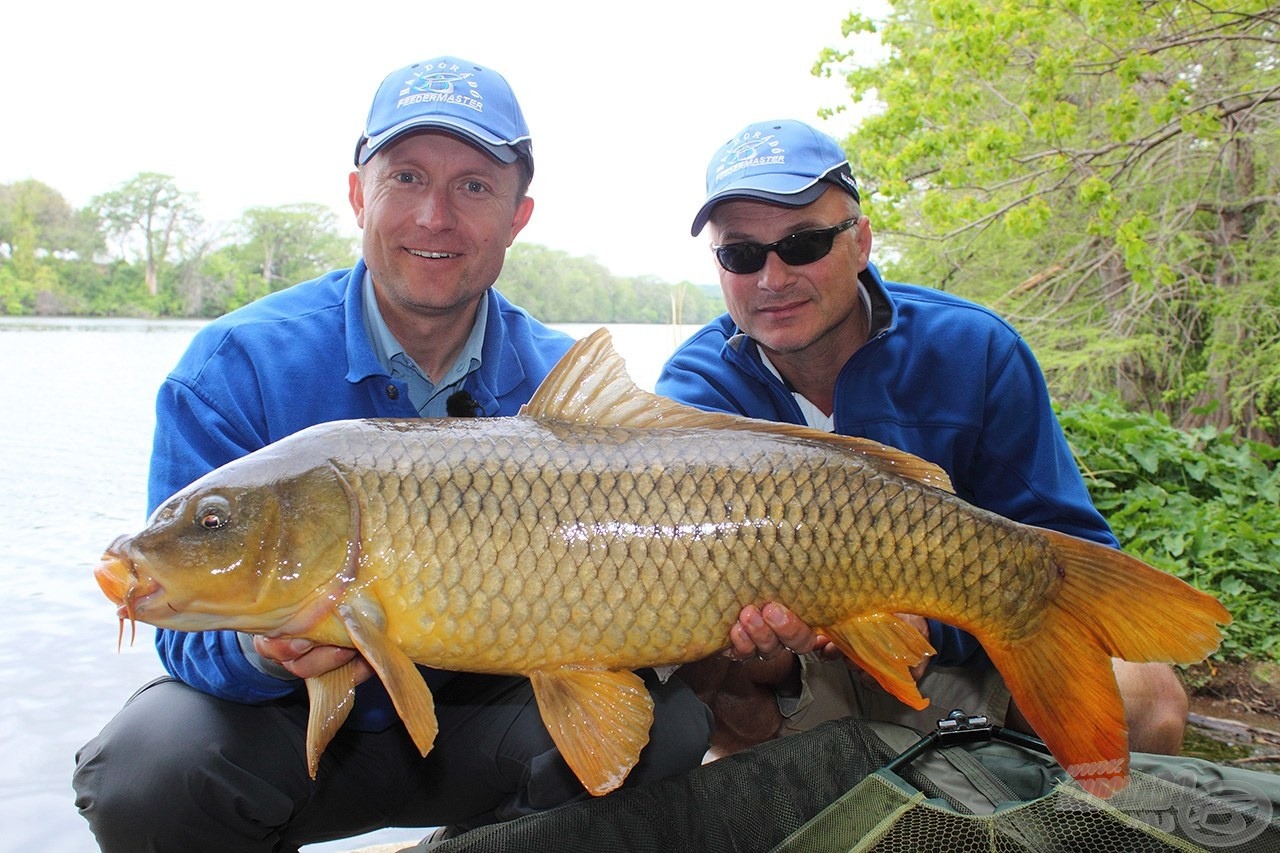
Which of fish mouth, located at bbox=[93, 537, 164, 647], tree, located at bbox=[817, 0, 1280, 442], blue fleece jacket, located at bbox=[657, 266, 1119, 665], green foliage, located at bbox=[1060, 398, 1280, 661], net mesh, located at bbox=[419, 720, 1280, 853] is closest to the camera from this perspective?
fish mouth, located at bbox=[93, 537, 164, 647]

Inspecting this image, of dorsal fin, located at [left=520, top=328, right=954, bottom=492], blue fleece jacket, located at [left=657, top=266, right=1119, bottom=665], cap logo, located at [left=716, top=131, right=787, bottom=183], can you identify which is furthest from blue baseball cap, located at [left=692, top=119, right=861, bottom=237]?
dorsal fin, located at [left=520, top=328, right=954, bottom=492]

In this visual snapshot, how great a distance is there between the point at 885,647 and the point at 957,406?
723 millimetres

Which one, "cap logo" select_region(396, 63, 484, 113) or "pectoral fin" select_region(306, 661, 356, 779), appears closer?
"pectoral fin" select_region(306, 661, 356, 779)

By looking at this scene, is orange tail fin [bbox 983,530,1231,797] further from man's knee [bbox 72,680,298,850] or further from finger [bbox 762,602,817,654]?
man's knee [bbox 72,680,298,850]

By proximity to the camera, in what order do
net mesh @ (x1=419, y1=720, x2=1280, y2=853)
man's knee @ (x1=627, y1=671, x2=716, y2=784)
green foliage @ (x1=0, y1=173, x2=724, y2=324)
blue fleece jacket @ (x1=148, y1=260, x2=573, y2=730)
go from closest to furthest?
net mesh @ (x1=419, y1=720, x2=1280, y2=853), blue fleece jacket @ (x1=148, y1=260, x2=573, y2=730), man's knee @ (x1=627, y1=671, x2=716, y2=784), green foliage @ (x1=0, y1=173, x2=724, y2=324)

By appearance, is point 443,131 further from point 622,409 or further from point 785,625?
point 785,625

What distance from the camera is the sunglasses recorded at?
1972 millimetres

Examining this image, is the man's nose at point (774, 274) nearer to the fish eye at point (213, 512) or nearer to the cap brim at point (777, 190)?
the cap brim at point (777, 190)

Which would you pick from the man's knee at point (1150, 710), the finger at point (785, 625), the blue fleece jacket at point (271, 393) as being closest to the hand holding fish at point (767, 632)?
the finger at point (785, 625)

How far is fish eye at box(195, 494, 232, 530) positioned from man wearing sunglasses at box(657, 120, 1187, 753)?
1.07m

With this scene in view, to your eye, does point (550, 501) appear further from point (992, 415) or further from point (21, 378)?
point (21, 378)

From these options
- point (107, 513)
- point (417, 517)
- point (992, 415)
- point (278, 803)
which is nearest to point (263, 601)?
point (417, 517)

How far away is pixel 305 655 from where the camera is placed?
4.23 feet

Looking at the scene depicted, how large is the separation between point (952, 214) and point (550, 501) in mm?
4197
